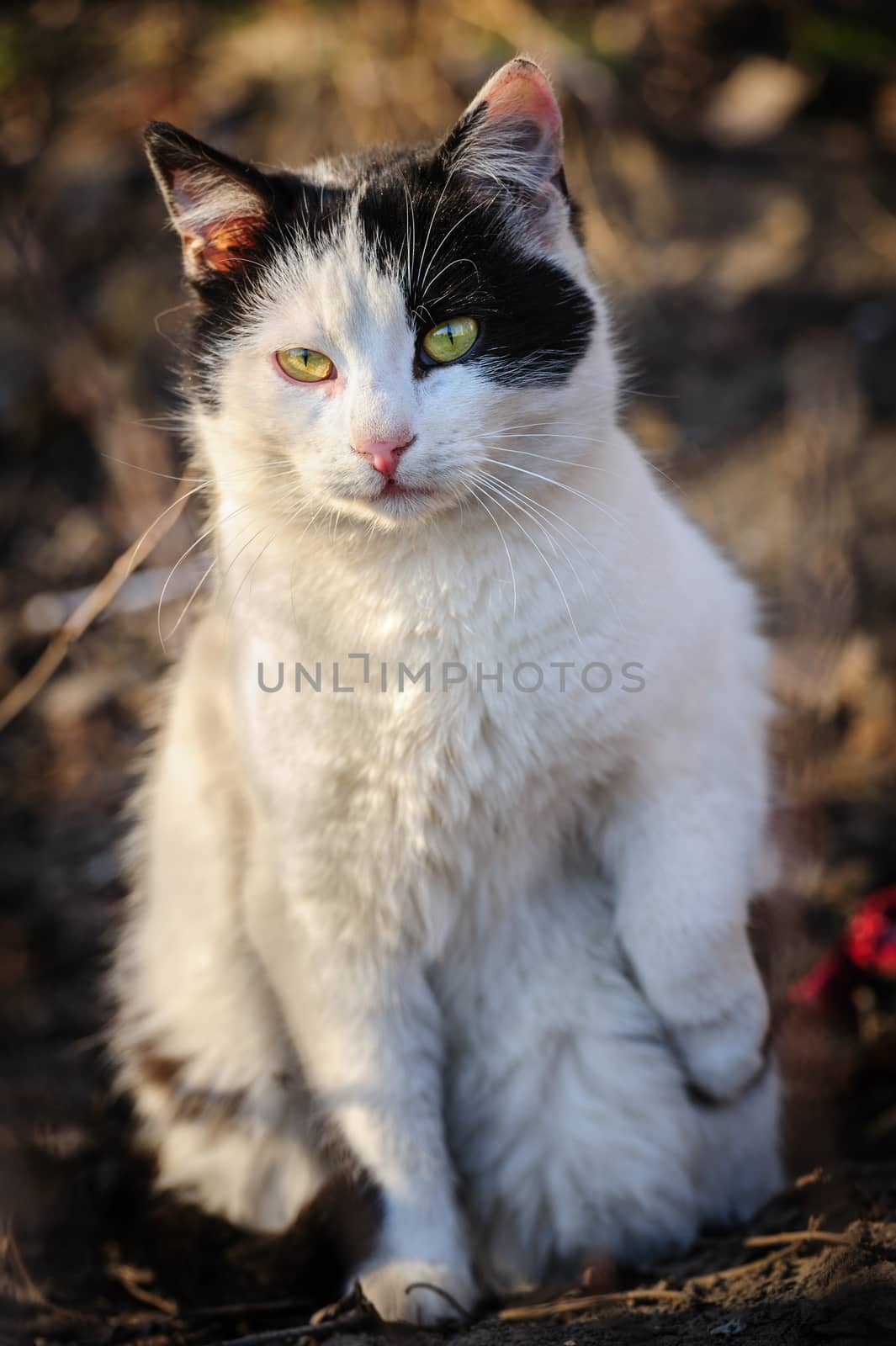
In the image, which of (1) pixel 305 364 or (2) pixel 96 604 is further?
(2) pixel 96 604

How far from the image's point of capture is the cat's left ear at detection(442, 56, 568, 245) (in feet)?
5.33

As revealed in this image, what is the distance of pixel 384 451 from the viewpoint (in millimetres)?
1533

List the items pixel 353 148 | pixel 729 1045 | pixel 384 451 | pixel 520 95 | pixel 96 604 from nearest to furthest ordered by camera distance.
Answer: pixel 384 451
pixel 520 95
pixel 729 1045
pixel 96 604
pixel 353 148

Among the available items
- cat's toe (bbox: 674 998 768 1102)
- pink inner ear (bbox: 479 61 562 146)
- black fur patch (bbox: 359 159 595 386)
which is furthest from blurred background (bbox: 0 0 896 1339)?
pink inner ear (bbox: 479 61 562 146)

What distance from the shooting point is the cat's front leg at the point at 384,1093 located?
1.80 metres

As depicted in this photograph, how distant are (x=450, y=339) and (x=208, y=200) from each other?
1.35ft

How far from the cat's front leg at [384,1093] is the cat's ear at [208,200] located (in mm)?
997

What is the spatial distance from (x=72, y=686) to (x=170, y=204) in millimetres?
2110

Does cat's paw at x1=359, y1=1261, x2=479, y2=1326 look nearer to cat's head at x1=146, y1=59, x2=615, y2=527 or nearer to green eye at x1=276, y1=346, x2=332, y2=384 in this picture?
cat's head at x1=146, y1=59, x2=615, y2=527

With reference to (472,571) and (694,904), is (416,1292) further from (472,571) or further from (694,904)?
(472,571)

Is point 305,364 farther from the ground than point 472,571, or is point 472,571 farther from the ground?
point 305,364

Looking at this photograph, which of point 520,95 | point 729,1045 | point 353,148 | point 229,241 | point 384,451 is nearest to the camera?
point 384,451

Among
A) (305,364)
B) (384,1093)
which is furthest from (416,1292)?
(305,364)

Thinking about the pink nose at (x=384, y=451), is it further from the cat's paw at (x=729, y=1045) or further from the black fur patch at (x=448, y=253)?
the cat's paw at (x=729, y=1045)
